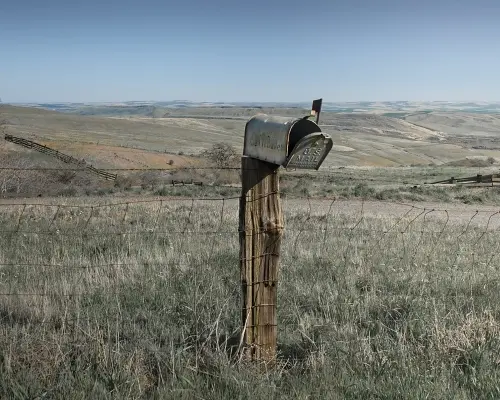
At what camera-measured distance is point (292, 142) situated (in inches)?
141

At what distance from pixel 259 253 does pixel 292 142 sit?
2.77 ft

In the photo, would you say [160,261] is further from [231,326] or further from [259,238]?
[259,238]

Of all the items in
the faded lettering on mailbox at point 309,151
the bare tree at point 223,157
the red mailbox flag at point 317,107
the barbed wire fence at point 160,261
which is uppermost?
the red mailbox flag at point 317,107

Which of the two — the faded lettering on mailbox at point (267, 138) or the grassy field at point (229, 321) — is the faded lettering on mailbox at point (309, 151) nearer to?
the faded lettering on mailbox at point (267, 138)

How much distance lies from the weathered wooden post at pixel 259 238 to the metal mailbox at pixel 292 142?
12 mm

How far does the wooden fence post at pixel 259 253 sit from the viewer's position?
387 centimetres

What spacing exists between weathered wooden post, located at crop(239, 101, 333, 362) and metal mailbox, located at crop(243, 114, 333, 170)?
0.01m

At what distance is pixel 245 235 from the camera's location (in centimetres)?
389

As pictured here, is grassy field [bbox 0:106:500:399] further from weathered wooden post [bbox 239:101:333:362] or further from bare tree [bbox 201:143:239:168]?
bare tree [bbox 201:143:239:168]

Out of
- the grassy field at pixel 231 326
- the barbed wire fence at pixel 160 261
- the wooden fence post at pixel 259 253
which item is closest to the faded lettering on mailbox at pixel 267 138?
the wooden fence post at pixel 259 253

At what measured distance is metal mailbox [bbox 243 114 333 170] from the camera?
350cm

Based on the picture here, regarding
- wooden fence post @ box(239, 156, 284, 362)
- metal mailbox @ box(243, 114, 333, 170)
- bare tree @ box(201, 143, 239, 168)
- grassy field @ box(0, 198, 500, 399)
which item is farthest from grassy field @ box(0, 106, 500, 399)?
bare tree @ box(201, 143, 239, 168)

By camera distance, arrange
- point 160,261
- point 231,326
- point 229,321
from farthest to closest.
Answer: point 160,261 < point 229,321 < point 231,326

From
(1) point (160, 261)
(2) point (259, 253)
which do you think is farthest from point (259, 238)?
(1) point (160, 261)
